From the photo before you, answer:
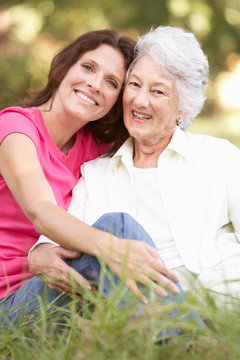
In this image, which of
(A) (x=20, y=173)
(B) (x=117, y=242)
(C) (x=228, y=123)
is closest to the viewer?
(B) (x=117, y=242)

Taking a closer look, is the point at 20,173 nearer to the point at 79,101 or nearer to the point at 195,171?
the point at 79,101

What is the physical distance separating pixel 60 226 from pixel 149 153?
871 millimetres

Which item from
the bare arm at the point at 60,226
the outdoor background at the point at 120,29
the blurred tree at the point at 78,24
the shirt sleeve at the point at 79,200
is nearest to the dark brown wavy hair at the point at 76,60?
the shirt sleeve at the point at 79,200

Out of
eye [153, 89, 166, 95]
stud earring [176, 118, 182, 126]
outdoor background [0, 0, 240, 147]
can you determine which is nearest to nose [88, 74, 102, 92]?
eye [153, 89, 166, 95]

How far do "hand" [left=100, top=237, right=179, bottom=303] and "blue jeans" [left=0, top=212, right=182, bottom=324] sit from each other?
0.07 meters

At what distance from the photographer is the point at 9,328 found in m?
2.18

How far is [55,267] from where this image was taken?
234 centimetres

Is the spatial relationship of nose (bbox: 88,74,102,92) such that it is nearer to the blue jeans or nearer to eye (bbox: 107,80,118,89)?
eye (bbox: 107,80,118,89)

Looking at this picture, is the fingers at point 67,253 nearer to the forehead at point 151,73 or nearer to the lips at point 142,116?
the lips at point 142,116

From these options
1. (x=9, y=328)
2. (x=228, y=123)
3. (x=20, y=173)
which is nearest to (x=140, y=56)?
(x=20, y=173)

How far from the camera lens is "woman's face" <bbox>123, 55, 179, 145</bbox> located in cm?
284

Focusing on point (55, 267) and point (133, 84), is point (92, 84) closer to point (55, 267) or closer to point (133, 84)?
point (133, 84)

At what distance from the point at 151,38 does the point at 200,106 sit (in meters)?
0.47

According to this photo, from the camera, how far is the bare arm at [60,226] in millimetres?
2098
